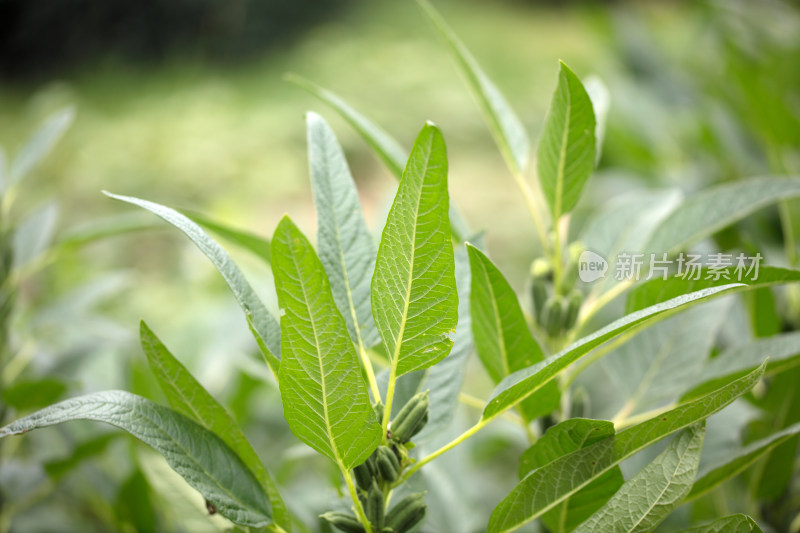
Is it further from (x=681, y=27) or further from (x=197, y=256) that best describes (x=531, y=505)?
(x=681, y=27)

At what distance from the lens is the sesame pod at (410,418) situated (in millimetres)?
456

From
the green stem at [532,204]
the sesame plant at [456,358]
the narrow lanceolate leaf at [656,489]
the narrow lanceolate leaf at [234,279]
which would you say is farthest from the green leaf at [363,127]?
the narrow lanceolate leaf at [656,489]

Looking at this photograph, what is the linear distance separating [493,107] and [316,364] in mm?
357

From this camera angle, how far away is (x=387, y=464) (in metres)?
0.45

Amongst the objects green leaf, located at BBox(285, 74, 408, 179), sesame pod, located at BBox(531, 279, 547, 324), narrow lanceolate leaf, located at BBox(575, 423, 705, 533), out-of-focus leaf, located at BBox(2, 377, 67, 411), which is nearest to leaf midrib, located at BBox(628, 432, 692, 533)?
narrow lanceolate leaf, located at BBox(575, 423, 705, 533)

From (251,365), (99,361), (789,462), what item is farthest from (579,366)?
(99,361)

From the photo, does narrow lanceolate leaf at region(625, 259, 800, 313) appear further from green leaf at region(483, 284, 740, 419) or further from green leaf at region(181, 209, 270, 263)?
green leaf at region(181, 209, 270, 263)

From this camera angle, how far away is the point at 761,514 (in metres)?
0.71

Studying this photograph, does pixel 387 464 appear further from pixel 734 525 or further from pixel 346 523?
pixel 734 525

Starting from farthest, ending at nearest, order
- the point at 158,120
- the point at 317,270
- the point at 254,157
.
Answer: the point at 158,120 < the point at 254,157 < the point at 317,270

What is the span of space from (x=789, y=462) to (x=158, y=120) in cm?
481

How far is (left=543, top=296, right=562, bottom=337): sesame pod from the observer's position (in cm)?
58

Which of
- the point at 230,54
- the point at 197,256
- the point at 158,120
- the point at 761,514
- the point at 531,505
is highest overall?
the point at 230,54

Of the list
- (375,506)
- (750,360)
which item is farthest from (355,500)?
(750,360)
